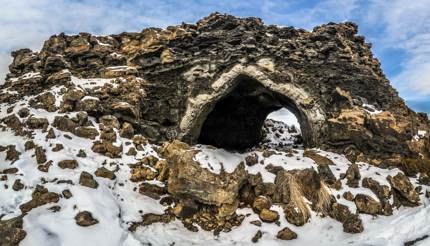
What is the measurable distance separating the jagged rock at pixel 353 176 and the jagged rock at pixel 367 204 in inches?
26.9

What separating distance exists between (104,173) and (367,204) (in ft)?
31.1

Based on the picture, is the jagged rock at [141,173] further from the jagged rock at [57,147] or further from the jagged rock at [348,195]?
the jagged rock at [348,195]

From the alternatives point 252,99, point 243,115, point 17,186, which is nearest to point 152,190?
point 17,186

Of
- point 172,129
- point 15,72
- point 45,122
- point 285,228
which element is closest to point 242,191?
point 285,228

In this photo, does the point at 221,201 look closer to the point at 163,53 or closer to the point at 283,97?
the point at 283,97

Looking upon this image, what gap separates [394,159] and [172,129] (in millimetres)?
10285

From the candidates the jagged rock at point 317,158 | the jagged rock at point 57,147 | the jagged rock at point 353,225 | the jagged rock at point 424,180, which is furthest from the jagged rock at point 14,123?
the jagged rock at point 424,180

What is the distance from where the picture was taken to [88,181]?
12266 mm

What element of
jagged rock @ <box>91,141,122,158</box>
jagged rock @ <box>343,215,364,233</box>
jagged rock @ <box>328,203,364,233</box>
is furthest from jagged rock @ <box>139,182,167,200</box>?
jagged rock @ <box>343,215,364,233</box>

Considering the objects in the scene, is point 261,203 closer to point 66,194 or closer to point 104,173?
point 104,173

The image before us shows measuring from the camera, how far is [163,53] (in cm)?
1897

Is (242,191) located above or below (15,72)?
below

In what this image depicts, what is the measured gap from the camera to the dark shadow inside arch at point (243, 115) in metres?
18.7

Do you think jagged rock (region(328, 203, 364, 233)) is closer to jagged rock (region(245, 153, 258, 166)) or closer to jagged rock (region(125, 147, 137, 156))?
jagged rock (region(245, 153, 258, 166))
